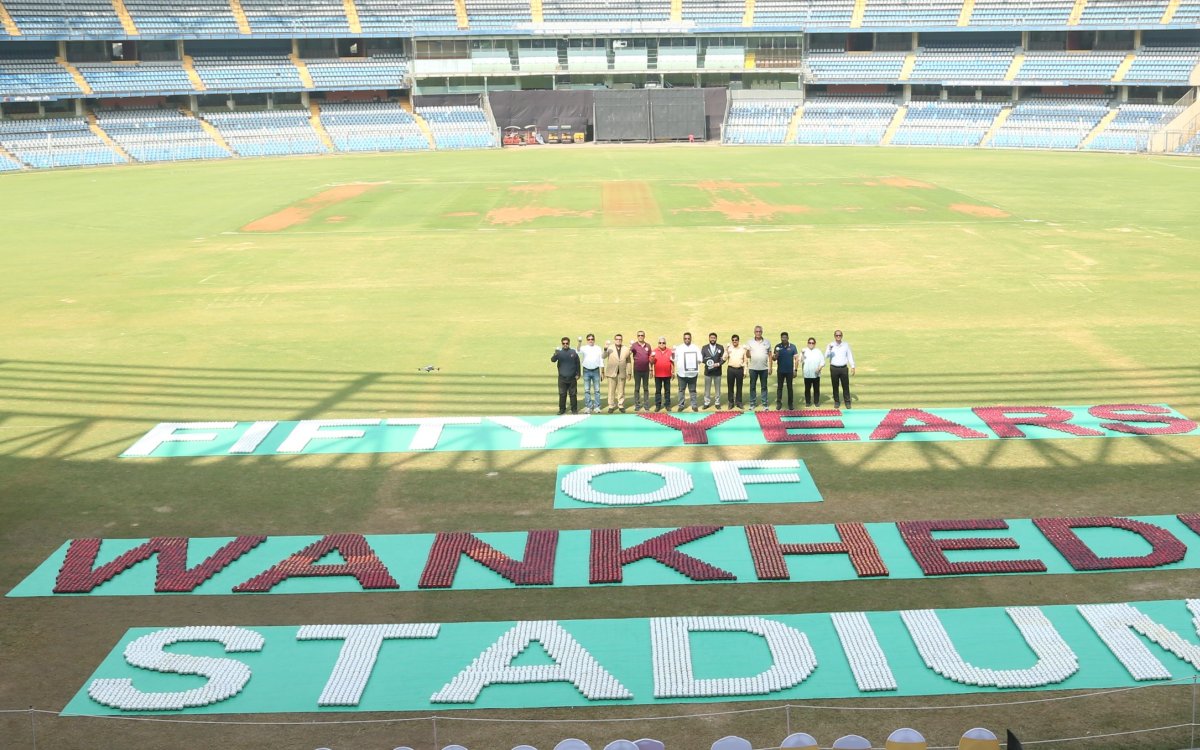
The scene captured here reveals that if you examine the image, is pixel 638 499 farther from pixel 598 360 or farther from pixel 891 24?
pixel 891 24

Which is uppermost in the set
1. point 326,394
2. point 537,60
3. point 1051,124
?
point 537,60

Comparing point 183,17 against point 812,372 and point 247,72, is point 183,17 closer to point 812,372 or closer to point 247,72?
point 247,72

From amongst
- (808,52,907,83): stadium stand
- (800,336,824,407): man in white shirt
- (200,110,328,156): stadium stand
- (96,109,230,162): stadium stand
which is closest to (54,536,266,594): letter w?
(800,336,824,407): man in white shirt

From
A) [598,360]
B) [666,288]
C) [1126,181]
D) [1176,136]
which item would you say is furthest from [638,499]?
[1176,136]

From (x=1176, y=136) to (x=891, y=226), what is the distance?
38.9m

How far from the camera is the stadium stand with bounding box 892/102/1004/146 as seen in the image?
77438mm

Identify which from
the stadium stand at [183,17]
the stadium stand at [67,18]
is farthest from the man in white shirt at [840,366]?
the stadium stand at [183,17]

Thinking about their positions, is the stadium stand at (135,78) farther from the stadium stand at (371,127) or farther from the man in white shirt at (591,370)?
the man in white shirt at (591,370)

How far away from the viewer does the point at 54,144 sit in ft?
243

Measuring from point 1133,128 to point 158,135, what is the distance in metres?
61.8

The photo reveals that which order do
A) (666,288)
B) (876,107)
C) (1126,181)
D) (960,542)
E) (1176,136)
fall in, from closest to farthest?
(960,542) → (666,288) → (1126,181) → (1176,136) → (876,107)

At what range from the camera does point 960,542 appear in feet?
45.9

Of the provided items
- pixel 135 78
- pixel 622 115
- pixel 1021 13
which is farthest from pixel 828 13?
pixel 135 78

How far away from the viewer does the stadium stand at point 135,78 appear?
79.5 meters
